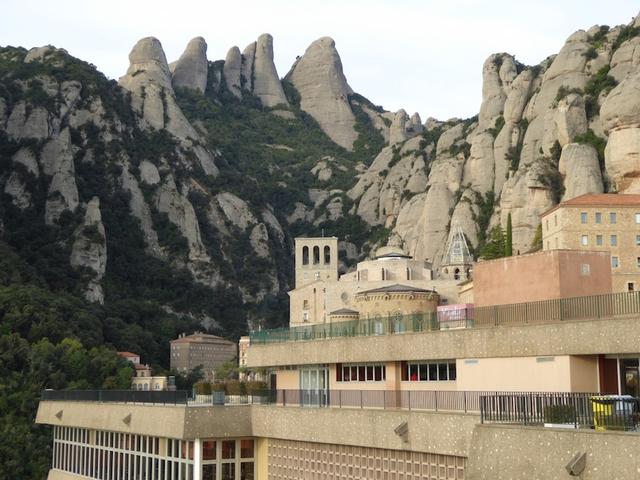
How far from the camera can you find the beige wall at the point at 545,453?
21312 millimetres

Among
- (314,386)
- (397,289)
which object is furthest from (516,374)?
(397,289)

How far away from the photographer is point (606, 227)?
3553 inches

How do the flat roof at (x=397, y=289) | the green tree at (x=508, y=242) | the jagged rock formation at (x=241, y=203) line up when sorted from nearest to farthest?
the flat roof at (x=397, y=289) → the green tree at (x=508, y=242) → the jagged rock formation at (x=241, y=203)

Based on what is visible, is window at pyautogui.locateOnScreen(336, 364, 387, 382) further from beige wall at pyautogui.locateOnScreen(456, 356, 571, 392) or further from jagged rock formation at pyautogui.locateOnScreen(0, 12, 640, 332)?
jagged rock formation at pyautogui.locateOnScreen(0, 12, 640, 332)

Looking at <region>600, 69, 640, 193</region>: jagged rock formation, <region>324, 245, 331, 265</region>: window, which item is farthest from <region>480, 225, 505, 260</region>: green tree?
<region>324, 245, 331, 265</region>: window

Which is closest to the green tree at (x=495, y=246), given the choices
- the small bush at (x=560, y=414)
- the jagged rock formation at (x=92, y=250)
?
the jagged rock formation at (x=92, y=250)

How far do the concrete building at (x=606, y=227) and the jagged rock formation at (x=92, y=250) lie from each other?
87687 millimetres

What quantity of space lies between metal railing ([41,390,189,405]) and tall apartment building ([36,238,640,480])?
431 mm

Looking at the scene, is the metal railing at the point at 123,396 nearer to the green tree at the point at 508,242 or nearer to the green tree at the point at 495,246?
the green tree at the point at 508,242

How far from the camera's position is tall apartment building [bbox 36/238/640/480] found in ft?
82.3

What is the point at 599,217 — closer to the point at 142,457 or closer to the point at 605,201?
the point at 605,201

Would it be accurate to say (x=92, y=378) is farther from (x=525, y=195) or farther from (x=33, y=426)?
(x=525, y=195)

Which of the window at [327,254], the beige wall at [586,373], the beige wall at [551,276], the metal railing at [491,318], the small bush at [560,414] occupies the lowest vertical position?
the small bush at [560,414]

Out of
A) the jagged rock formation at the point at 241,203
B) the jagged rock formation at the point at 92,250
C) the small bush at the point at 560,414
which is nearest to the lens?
the small bush at the point at 560,414
